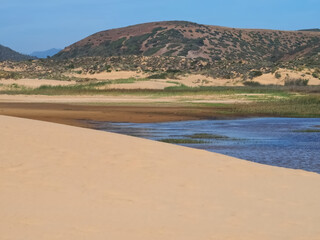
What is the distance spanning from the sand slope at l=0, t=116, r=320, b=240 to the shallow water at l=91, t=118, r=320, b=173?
313 centimetres

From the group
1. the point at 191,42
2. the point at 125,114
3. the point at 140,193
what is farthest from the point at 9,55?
the point at 140,193

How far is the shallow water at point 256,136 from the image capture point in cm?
1571

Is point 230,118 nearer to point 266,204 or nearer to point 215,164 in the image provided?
point 215,164

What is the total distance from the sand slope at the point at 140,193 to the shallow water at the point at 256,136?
123 inches

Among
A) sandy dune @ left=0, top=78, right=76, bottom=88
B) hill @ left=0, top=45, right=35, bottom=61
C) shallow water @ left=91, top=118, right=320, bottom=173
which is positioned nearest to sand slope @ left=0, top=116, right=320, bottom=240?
shallow water @ left=91, top=118, right=320, bottom=173

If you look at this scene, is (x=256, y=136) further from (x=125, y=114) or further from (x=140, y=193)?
(x=140, y=193)

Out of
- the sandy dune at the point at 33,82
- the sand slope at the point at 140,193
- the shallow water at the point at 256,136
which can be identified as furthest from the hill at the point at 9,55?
the sand slope at the point at 140,193

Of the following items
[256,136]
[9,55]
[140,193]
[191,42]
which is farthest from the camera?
[9,55]

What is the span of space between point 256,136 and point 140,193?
1232 centimetres

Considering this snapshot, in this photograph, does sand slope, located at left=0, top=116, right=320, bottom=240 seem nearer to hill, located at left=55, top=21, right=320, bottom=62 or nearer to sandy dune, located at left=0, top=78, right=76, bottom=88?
sandy dune, located at left=0, top=78, right=76, bottom=88

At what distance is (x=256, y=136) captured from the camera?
2120 cm

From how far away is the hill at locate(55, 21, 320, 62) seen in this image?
113150 mm

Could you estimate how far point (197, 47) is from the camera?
114 meters

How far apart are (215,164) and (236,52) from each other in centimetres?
10470
